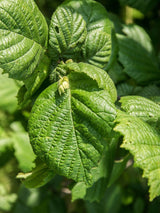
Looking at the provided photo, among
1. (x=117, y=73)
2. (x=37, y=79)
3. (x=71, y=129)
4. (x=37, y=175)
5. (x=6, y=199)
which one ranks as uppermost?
(x=37, y=79)

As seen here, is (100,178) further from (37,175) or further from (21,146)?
(21,146)

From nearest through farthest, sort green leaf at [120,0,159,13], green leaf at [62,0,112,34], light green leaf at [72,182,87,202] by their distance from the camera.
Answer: green leaf at [62,0,112,34]
light green leaf at [72,182,87,202]
green leaf at [120,0,159,13]

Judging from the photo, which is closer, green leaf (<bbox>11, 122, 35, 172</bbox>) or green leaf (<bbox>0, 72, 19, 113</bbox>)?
green leaf (<bbox>11, 122, 35, 172</bbox>)

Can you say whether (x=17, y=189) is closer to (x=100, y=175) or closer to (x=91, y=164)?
(x=100, y=175)

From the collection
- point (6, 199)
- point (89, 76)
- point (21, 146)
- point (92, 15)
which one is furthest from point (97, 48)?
point (6, 199)

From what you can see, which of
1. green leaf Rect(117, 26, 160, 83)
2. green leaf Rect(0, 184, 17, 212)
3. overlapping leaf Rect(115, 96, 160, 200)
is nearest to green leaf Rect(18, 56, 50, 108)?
overlapping leaf Rect(115, 96, 160, 200)

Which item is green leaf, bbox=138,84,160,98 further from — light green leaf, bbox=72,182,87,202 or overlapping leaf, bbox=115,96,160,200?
light green leaf, bbox=72,182,87,202
